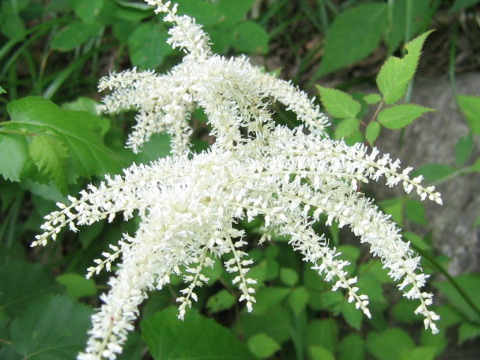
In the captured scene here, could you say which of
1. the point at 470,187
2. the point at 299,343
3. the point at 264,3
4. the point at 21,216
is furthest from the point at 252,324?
the point at 264,3

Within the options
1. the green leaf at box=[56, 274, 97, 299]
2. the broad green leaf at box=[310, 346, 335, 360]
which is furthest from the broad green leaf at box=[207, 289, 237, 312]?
the green leaf at box=[56, 274, 97, 299]

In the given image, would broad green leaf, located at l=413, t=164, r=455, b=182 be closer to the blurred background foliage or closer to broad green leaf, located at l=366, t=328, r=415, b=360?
the blurred background foliage

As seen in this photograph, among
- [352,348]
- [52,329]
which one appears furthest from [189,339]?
[352,348]

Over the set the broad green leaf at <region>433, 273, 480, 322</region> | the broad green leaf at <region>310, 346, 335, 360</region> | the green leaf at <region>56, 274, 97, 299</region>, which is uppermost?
the broad green leaf at <region>433, 273, 480, 322</region>

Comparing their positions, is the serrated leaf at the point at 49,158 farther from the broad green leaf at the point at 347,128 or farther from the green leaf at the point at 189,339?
the broad green leaf at the point at 347,128

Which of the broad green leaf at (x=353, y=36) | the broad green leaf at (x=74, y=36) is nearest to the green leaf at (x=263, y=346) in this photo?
the broad green leaf at (x=353, y=36)

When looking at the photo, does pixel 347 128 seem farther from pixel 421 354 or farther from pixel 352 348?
pixel 352 348
